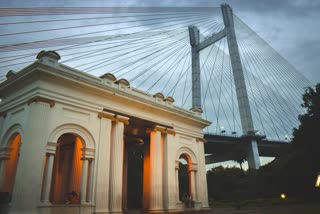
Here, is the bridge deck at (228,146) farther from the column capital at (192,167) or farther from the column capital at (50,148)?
the column capital at (50,148)

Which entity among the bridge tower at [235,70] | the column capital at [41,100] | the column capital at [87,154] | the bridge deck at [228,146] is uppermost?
the bridge tower at [235,70]

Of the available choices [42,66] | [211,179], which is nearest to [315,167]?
[42,66]

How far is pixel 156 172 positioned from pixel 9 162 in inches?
373

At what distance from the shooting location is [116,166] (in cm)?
1645

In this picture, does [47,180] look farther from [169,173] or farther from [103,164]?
[169,173]

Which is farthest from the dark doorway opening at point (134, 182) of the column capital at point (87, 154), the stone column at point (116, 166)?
the column capital at point (87, 154)

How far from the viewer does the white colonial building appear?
1314 cm

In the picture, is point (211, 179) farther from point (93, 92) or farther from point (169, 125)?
point (93, 92)

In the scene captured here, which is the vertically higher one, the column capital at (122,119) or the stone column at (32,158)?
A: the column capital at (122,119)

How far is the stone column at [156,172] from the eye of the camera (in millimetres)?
18297

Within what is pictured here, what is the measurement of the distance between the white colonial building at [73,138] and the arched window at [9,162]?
0.05m

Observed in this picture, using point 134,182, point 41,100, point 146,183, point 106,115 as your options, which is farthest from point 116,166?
point 134,182

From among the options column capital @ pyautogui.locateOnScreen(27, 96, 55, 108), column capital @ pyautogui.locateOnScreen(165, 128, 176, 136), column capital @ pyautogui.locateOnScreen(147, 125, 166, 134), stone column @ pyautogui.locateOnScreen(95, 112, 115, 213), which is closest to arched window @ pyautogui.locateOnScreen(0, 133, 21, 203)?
column capital @ pyautogui.locateOnScreen(27, 96, 55, 108)

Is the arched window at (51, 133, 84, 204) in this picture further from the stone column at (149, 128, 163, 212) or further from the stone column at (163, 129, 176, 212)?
the stone column at (163, 129, 176, 212)
